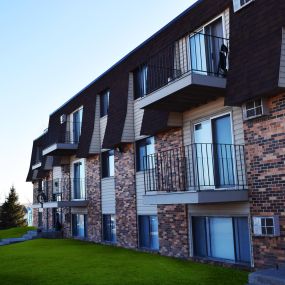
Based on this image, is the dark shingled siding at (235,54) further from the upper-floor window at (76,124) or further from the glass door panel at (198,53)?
the upper-floor window at (76,124)

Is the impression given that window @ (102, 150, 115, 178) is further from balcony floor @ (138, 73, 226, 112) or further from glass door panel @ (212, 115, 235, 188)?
glass door panel @ (212, 115, 235, 188)

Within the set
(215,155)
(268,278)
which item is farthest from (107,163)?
(268,278)

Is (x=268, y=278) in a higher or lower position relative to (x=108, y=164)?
lower

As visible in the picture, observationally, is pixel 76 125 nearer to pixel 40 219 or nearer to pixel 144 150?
pixel 144 150

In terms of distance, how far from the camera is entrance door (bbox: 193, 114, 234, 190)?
10.7 meters

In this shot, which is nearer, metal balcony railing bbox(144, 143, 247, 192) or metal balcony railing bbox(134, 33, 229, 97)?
metal balcony railing bbox(144, 143, 247, 192)

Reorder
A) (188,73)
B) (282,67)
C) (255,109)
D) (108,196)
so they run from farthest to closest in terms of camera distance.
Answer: (108,196) → (188,73) → (255,109) → (282,67)

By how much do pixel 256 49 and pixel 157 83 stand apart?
437 centimetres

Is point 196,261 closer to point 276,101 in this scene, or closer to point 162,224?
point 162,224

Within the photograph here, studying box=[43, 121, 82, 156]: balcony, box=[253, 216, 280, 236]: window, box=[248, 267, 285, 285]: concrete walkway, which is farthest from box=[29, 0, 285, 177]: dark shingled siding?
box=[43, 121, 82, 156]: balcony

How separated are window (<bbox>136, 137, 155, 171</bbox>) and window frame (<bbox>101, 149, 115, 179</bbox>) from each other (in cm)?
258

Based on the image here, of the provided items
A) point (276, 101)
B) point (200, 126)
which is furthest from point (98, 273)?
point (276, 101)

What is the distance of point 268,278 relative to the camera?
7176 millimetres

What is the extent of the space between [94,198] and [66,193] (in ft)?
13.7
